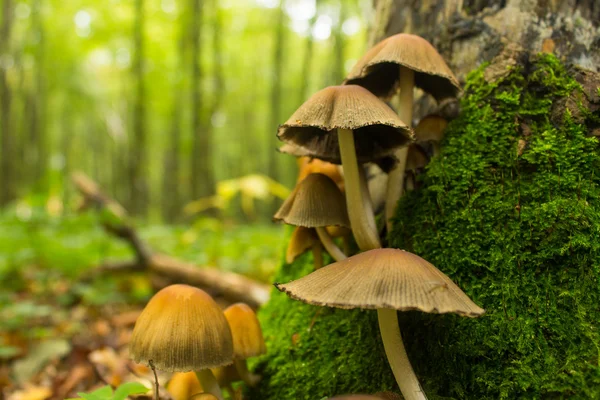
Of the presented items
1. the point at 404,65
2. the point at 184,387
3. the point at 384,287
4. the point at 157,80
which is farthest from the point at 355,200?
the point at 157,80

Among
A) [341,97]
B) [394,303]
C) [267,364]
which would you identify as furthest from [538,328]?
[267,364]

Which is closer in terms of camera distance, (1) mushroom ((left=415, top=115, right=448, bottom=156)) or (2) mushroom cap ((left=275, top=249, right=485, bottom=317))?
(2) mushroom cap ((left=275, top=249, right=485, bottom=317))

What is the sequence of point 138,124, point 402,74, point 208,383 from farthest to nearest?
point 138,124, point 402,74, point 208,383

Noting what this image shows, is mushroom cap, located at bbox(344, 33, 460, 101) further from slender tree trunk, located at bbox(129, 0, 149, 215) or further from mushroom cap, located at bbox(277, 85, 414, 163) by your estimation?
slender tree trunk, located at bbox(129, 0, 149, 215)

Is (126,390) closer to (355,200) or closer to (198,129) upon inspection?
(355,200)

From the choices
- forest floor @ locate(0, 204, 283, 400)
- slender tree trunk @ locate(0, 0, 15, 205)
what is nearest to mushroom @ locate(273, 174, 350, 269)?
forest floor @ locate(0, 204, 283, 400)

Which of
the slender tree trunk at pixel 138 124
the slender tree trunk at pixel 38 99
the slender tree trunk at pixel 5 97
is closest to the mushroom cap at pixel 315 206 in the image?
the slender tree trunk at pixel 138 124
